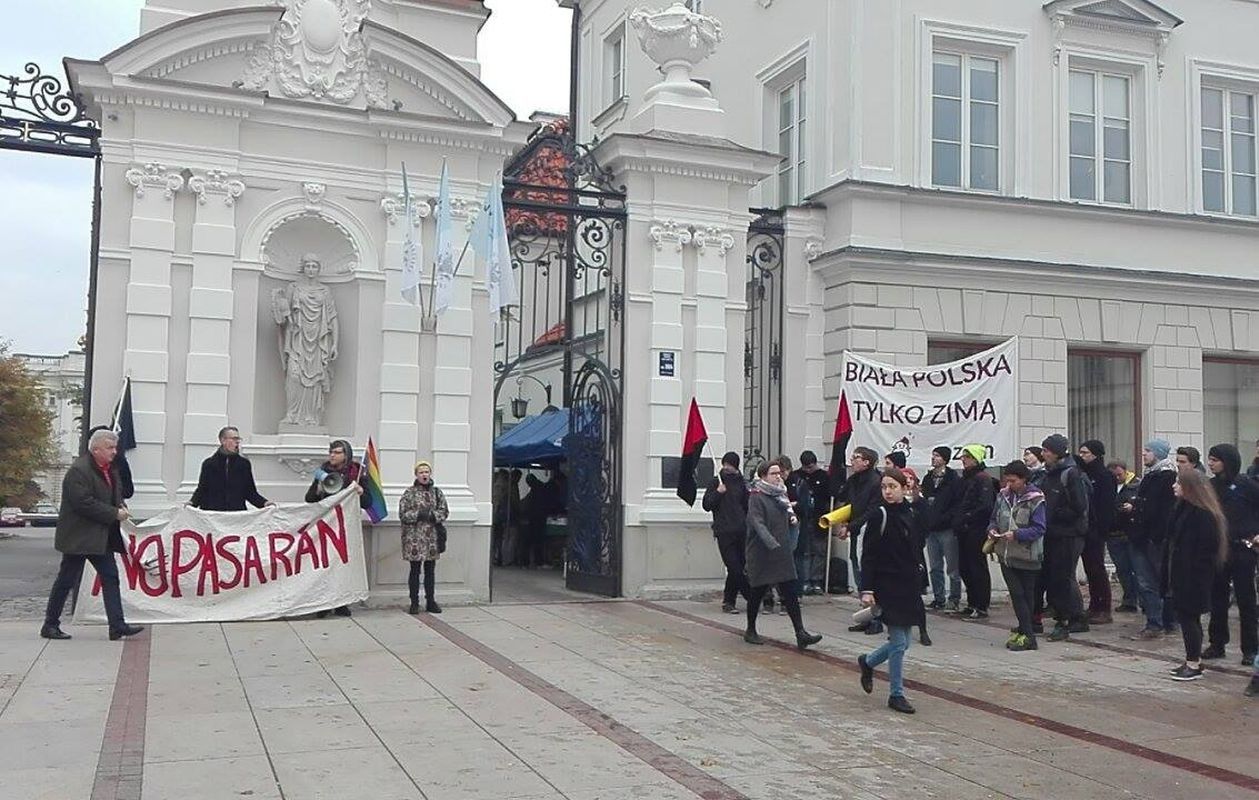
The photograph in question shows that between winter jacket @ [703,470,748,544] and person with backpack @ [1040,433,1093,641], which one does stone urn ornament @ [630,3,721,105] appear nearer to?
winter jacket @ [703,470,748,544]

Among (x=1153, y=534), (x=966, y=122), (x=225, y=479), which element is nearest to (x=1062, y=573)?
(x=1153, y=534)

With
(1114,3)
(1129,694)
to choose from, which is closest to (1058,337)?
(1114,3)

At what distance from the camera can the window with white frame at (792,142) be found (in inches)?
647

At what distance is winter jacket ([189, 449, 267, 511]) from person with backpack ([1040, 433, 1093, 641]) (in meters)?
7.57

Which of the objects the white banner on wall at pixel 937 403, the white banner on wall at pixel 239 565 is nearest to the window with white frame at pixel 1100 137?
the white banner on wall at pixel 937 403

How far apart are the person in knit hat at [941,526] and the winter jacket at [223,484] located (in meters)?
6.87

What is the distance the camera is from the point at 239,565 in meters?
11.4

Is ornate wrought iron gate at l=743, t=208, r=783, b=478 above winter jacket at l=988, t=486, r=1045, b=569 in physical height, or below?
above

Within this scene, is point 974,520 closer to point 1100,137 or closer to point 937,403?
point 937,403

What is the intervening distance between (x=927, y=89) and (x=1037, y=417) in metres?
4.45

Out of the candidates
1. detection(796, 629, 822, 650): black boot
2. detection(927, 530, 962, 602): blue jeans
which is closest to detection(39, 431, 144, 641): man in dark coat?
detection(796, 629, 822, 650): black boot

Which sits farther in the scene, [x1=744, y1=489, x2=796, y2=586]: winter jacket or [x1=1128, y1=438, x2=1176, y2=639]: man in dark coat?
[x1=1128, y1=438, x2=1176, y2=639]: man in dark coat

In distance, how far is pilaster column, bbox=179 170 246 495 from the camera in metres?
11.9

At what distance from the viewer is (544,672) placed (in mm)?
9148
